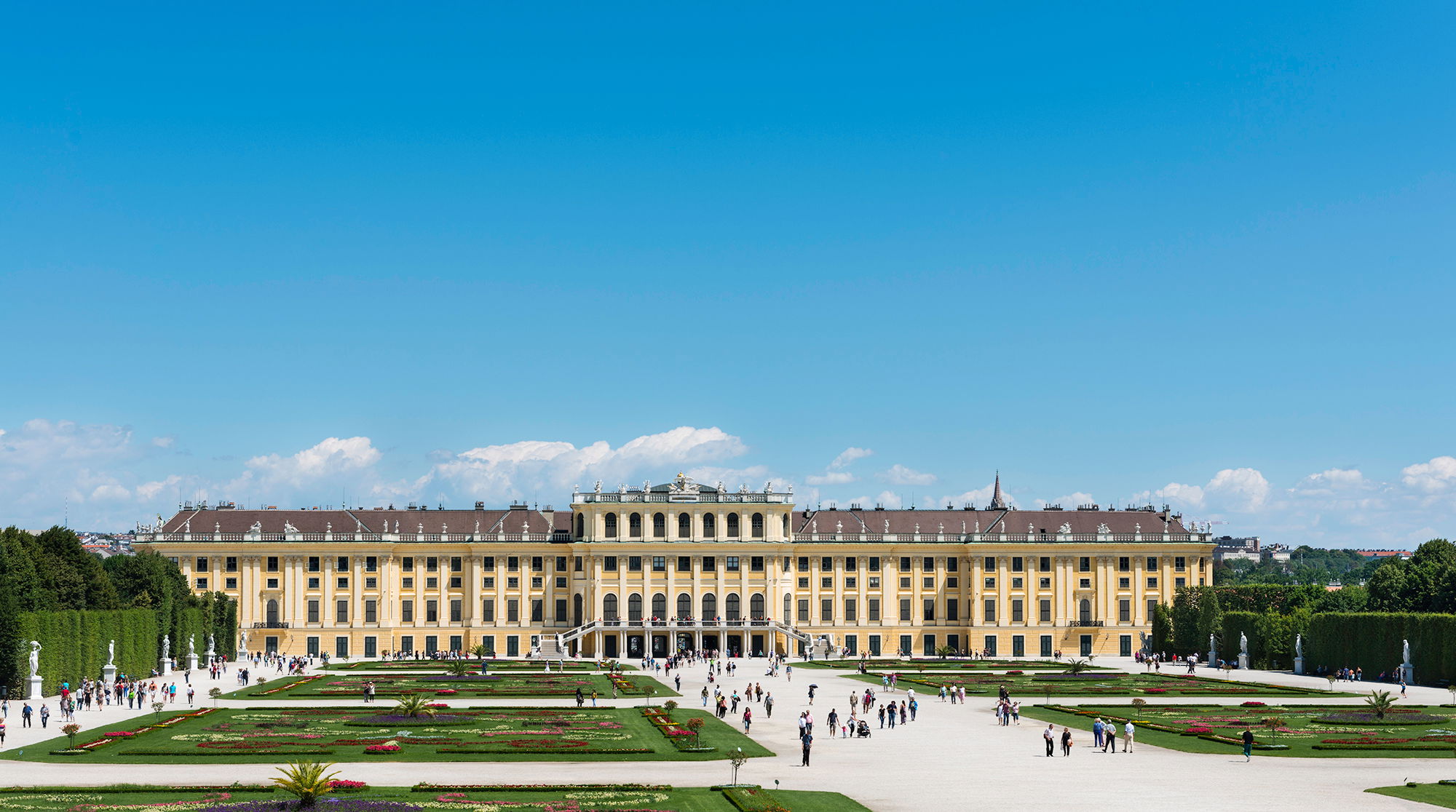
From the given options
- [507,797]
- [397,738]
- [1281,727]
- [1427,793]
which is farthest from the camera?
[1281,727]

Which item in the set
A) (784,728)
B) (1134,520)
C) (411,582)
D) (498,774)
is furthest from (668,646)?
(498,774)

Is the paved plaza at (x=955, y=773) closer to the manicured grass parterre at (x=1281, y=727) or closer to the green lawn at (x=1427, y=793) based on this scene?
the green lawn at (x=1427, y=793)

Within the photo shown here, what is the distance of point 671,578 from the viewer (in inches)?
4985

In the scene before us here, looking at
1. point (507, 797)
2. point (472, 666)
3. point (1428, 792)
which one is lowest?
point (472, 666)

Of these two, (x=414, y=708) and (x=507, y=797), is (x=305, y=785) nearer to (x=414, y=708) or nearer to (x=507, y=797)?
(x=507, y=797)

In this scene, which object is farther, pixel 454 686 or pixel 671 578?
pixel 671 578

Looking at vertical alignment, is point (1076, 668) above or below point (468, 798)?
below

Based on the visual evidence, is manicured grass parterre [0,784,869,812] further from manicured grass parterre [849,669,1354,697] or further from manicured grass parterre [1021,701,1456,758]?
manicured grass parterre [849,669,1354,697]

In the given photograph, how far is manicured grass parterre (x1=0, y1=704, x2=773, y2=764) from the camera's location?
4838 centimetres

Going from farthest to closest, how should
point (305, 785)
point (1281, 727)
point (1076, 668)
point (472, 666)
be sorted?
point (472, 666) < point (1076, 668) < point (1281, 727) < point (305, 785)

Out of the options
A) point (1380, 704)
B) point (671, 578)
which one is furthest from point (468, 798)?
point (671, 578)

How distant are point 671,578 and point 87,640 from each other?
53582mm

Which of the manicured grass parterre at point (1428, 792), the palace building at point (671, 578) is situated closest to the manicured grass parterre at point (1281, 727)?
the manicured grass parterre at point (1428, 792)

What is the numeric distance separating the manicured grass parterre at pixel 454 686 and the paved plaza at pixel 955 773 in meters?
20.5
